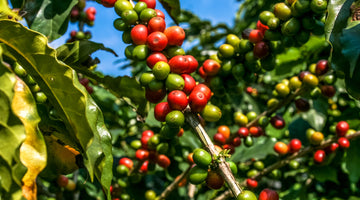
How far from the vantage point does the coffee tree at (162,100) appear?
1024mm

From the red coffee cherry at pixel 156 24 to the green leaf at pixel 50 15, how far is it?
0.49 metres

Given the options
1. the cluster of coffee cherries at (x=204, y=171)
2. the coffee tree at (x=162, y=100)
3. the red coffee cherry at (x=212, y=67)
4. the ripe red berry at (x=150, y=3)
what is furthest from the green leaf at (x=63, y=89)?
the red coffee cherry at (x=212, y=67)

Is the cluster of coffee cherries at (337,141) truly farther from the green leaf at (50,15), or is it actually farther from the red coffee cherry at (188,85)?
the green leaf at (50,15)

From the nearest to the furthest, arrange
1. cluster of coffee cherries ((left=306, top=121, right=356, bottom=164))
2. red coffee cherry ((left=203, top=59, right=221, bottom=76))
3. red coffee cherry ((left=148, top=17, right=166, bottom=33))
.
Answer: red coffee cherry ((left=148, top=17, right=166, bottom=33))
red coffee cherry ((left=203, top=59, right=221, bottom=76))
cluster of coffee cherries ((left=306, top=121, right=356, bottom=164))

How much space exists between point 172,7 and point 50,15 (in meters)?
0.68

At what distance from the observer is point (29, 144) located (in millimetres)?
961

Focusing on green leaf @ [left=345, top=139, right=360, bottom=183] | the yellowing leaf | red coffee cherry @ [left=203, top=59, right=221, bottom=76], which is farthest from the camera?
green leaf @ [left=345, top=139, right=360, bottom=183]

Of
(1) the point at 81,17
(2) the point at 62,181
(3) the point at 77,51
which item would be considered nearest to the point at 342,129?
(3) the point at 77,51

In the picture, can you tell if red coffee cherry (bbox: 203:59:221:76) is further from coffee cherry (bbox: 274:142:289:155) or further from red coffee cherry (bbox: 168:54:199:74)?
coffee cherry (bbox: 274:142:289:155)

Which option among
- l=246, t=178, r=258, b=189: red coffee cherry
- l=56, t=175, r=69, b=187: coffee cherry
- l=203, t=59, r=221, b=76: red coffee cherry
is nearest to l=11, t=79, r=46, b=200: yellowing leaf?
l=203, t=59, r=221, b=76: red coffee cherry

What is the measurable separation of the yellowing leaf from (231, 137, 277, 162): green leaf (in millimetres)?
1874

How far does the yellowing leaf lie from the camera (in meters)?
0.95

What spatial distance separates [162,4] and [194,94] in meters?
0.90

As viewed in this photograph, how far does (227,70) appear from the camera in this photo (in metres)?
1.84
